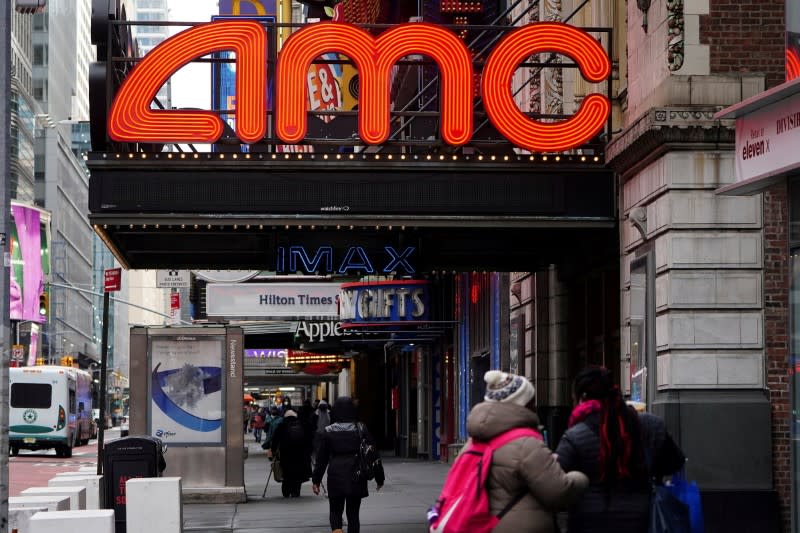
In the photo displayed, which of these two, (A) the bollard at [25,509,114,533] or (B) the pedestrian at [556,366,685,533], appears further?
(A) the bollard at [25,509,114,533]

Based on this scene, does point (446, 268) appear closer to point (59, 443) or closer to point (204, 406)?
point (204, 406)

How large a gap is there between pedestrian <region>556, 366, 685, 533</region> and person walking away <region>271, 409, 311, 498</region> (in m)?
18.1

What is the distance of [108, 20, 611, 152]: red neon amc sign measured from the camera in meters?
18.5

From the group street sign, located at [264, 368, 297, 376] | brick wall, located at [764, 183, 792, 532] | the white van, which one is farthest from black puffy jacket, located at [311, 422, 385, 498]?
street sign, located at [264, 368, 297, 376]

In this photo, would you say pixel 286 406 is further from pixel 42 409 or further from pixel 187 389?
pixel 42 409

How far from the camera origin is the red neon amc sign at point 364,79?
18453mm

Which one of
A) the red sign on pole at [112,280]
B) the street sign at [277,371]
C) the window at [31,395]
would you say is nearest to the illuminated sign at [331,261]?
the red sign on pole at [112,280]

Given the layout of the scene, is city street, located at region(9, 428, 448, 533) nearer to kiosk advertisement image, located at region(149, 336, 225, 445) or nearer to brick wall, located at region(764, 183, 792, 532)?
kiosk advertisement image, located at region(149, 336, 225, 445)

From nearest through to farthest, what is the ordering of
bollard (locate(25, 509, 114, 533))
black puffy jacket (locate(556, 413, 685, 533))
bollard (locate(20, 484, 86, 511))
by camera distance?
1. black puffy jacket (locate(556, 413, 685, 533))
2. bollard (locate(25, 509, 114, 533))
3. bollard (locate(20, 484, 86, 511))

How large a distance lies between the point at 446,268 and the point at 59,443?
103 ft

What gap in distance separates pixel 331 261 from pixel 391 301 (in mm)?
13661

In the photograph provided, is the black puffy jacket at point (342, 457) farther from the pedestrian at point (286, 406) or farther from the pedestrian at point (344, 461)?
the pedestrian at point (286, 406)

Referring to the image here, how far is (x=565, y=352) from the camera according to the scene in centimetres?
2342

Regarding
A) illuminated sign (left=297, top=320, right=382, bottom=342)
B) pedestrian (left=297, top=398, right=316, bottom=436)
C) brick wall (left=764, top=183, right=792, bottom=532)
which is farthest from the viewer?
illuminated sign (left=297, top=320, right=382, bottom=342)
